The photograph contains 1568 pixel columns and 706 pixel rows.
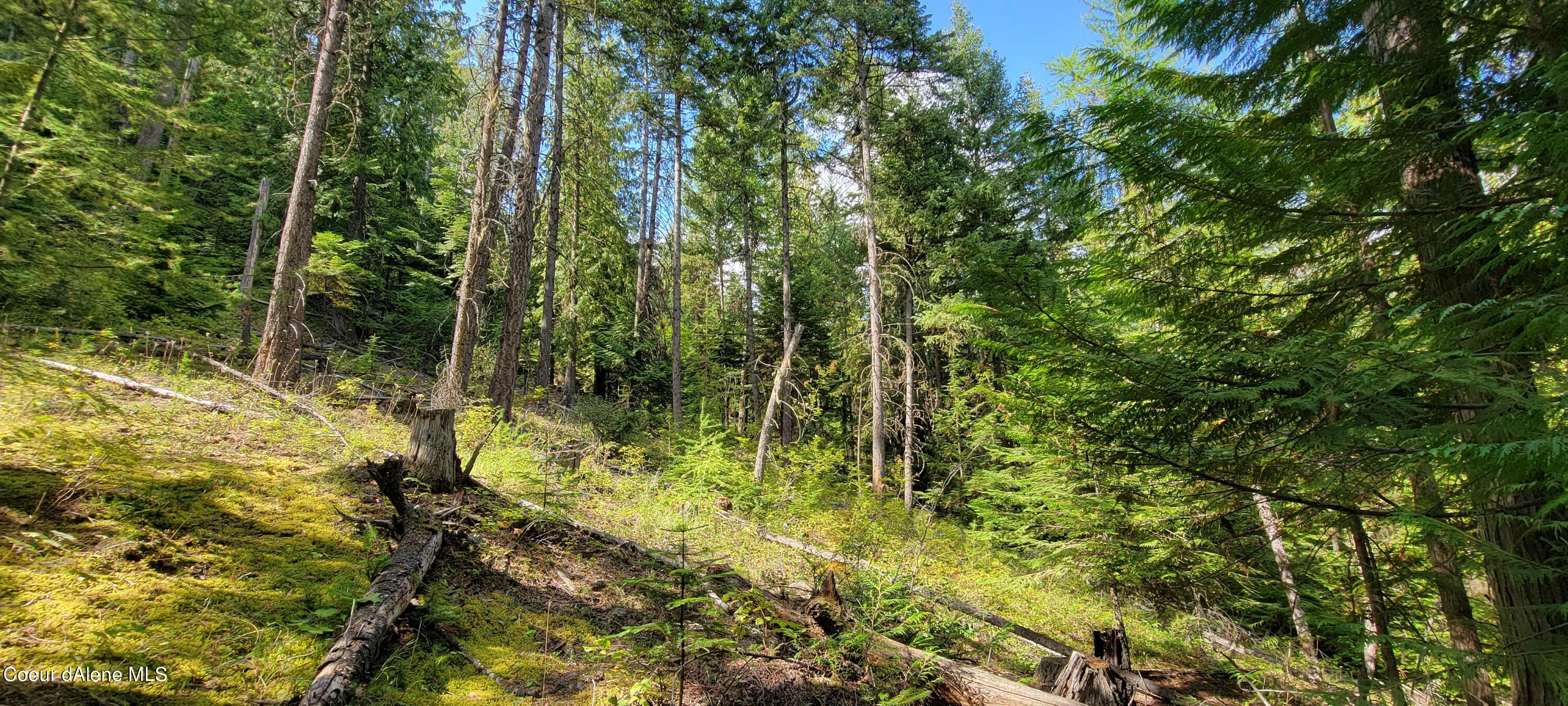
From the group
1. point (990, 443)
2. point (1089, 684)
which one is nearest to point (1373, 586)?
point (1089, 684)

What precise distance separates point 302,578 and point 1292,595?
9912 millimetres

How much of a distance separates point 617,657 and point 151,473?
353 centimetres

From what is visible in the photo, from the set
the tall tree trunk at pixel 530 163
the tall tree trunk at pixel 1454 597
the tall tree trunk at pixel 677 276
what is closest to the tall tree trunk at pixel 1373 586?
the tall tree trunk at pixel 1454 597

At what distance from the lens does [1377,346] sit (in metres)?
2.20

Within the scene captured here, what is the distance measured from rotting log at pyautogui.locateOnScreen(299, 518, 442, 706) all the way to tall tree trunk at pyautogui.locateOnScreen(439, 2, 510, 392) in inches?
192

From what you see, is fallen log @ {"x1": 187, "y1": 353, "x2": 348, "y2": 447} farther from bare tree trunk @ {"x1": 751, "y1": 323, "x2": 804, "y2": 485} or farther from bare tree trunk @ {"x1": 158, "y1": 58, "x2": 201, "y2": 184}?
bare tree trunk @ {"x1": 751, "y1": 323, "x2": 804, "y2": 485}

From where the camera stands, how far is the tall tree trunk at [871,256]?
42.1 feet

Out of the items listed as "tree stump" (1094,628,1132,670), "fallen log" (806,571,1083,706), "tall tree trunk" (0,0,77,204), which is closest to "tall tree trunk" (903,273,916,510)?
"tree stump" (1094,628,1132,670)

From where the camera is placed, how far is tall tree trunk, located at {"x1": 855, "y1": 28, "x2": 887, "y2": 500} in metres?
12.8

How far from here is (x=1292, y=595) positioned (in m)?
6.45

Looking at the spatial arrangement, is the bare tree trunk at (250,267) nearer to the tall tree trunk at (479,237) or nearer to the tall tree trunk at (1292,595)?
the tall tree trunk at (479,237)

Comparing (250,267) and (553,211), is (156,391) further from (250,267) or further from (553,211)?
(553,211)

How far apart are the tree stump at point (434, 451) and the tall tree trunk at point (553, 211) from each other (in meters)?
7.03

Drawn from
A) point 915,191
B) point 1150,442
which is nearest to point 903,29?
point 915,191
